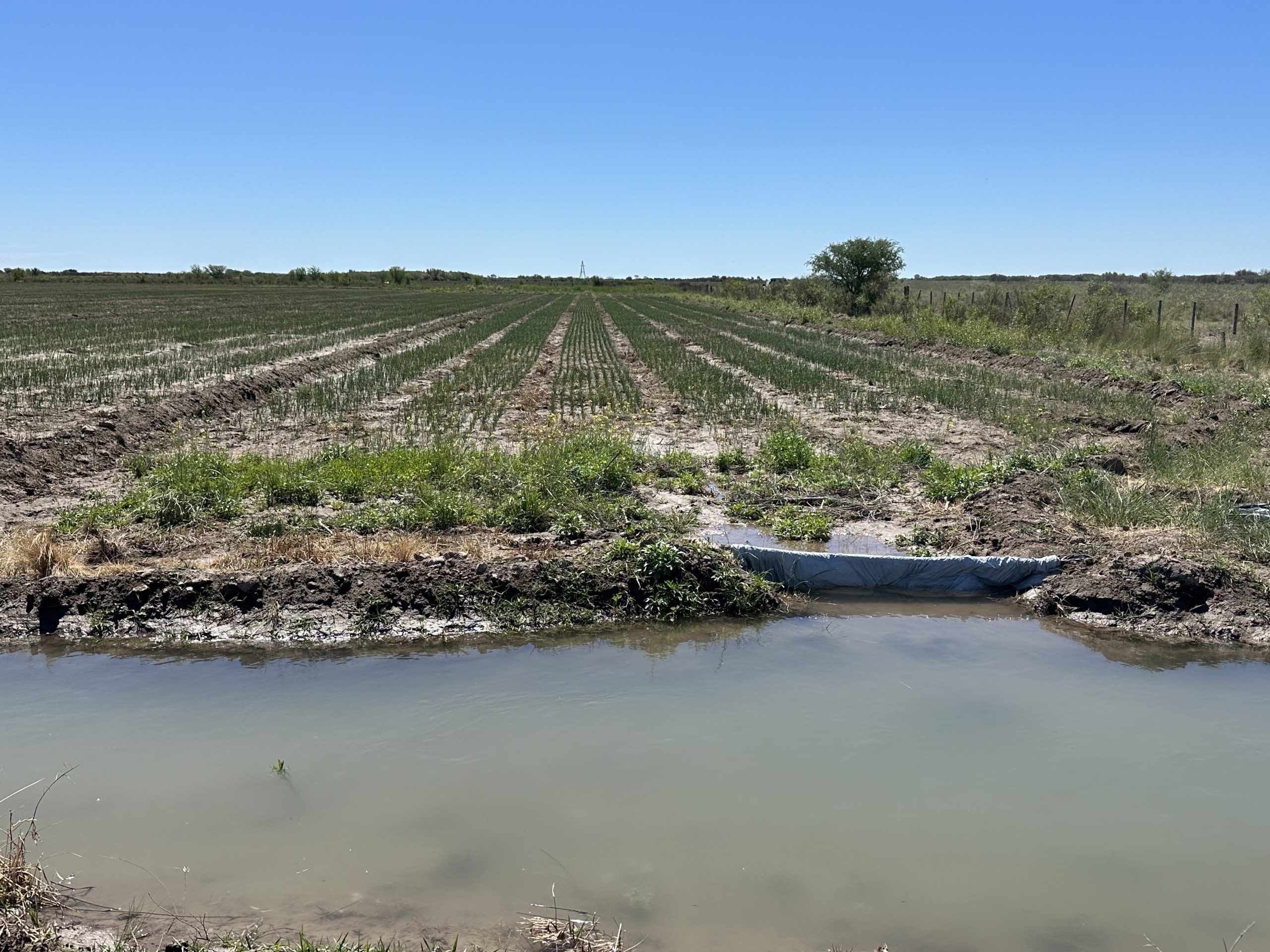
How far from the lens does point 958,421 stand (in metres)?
15.2

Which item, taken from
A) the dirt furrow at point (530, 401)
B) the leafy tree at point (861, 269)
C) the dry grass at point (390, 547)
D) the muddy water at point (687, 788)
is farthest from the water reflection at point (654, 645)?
the leafy tree at point (861, 269)

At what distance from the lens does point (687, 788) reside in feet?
14.9

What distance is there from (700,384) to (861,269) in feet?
102

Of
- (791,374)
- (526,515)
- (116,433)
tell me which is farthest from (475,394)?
(526,515)

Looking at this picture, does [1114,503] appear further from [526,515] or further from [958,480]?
[526,515]

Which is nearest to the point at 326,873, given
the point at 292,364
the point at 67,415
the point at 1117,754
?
the point at 1117,754

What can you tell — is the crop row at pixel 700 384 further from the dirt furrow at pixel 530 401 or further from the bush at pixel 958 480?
the bush at pixel 958 480

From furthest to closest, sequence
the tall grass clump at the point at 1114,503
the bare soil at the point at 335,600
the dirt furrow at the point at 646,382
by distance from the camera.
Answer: the dirt furrow at the point at 646,382 → the tall grass clump at the point at 1114,503 → the bare soil at the point at 335,600

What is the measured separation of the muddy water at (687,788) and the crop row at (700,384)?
9.30 meters

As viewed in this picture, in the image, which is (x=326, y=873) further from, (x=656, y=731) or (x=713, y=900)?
(x=656, y=731)

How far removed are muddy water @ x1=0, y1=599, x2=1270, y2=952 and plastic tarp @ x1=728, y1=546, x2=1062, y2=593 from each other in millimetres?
1046

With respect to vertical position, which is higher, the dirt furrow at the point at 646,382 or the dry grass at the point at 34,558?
the dirt furrow at the point at 646,382

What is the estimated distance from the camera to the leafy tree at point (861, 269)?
153ft

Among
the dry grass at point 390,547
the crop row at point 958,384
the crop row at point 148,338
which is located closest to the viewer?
the dry grass at point 390,547
